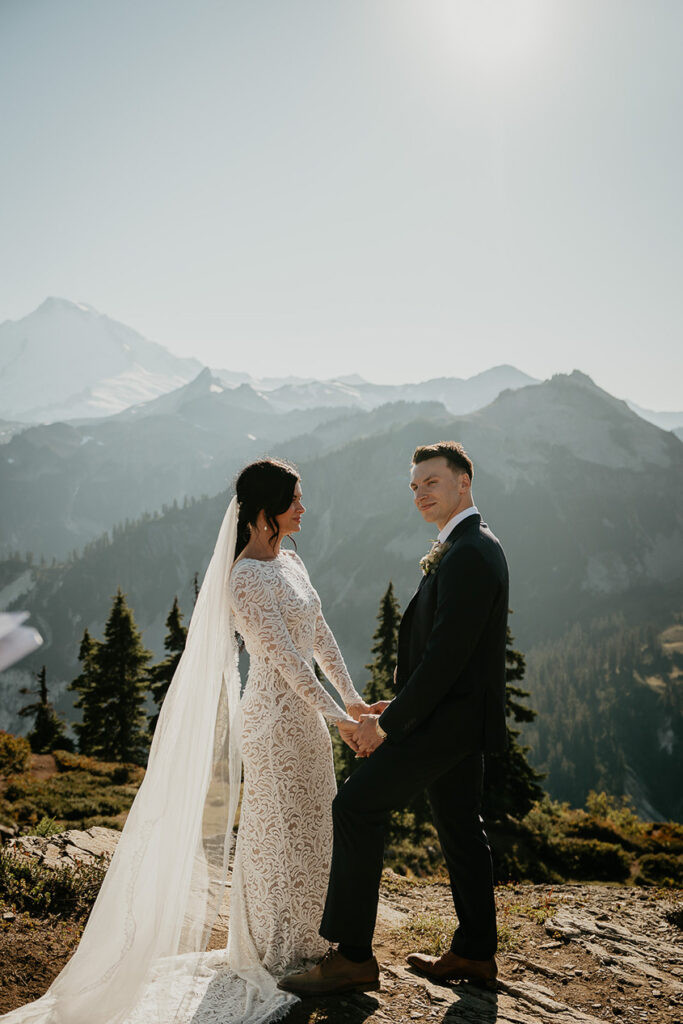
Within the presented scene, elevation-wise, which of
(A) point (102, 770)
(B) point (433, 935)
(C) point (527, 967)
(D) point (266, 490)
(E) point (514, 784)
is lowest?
(A) point (102, 770)

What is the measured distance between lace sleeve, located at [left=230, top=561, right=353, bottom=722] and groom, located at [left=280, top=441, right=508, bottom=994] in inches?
14.8

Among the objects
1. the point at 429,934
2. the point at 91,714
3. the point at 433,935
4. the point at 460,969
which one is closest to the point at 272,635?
the point at 460,969

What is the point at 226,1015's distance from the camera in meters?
4.46

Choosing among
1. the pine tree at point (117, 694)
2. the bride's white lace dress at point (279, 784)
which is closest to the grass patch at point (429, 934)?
the bride's white lace dress at point (279, 784)

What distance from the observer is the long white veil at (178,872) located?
465 centimetres

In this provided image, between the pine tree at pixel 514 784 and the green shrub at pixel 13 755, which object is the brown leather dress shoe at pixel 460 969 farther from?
the pine tree at pixel 514 784

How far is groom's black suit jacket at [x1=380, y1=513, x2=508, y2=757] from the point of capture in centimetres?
464

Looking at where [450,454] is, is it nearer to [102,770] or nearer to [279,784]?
[279,784]

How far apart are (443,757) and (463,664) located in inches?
28.1

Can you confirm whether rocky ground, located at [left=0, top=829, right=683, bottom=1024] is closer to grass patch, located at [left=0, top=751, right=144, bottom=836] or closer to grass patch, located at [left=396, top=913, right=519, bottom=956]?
grass patch, located at [left=396, top=913, right=519, bottom=956]

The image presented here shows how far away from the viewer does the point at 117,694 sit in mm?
37812

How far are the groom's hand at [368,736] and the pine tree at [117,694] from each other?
3415cm

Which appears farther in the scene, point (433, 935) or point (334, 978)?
point (433, 935)

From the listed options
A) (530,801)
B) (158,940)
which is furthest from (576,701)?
(158,940)
